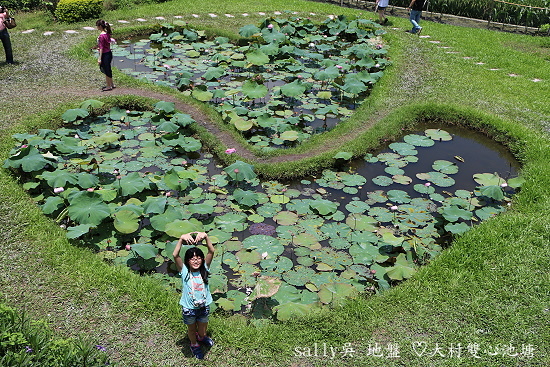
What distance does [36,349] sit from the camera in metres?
4.11

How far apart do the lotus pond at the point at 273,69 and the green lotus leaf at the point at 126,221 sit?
2.96 m

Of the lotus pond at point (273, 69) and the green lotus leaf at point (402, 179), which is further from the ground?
the lotus pond at point (273, 69)

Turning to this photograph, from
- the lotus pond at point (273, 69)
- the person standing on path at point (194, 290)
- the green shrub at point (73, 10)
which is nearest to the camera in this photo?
the person standing on path at point (194, 290)

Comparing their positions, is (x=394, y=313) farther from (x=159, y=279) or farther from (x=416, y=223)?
(x=159, y=279)

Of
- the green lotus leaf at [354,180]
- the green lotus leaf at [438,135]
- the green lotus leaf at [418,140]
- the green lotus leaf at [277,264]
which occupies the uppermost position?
the green lotus leaf at [438,135]

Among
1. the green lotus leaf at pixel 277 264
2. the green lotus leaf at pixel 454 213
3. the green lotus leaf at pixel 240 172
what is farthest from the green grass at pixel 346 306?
the green lotus leaf at pixel 277 264

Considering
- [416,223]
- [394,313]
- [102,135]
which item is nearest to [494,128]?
[416,223]

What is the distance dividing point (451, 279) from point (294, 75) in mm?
6964

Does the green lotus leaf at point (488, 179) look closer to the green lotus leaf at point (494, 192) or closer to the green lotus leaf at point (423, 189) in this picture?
the green lotus leaf at point (494, 192)

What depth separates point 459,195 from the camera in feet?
23.6

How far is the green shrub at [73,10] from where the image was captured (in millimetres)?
14870

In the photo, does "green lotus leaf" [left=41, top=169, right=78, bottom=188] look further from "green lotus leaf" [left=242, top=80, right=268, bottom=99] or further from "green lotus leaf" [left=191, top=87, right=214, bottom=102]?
"green lotus leaf" [left=242, top=80, right=268, bottom=99]

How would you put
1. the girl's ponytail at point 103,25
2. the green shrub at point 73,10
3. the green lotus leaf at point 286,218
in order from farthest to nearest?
the green shrub at point 73,10 → the girl's ponytail at point 103,25 → the green lotus leaf at point 286,218

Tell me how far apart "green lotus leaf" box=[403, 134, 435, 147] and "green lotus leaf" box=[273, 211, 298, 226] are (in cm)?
317
